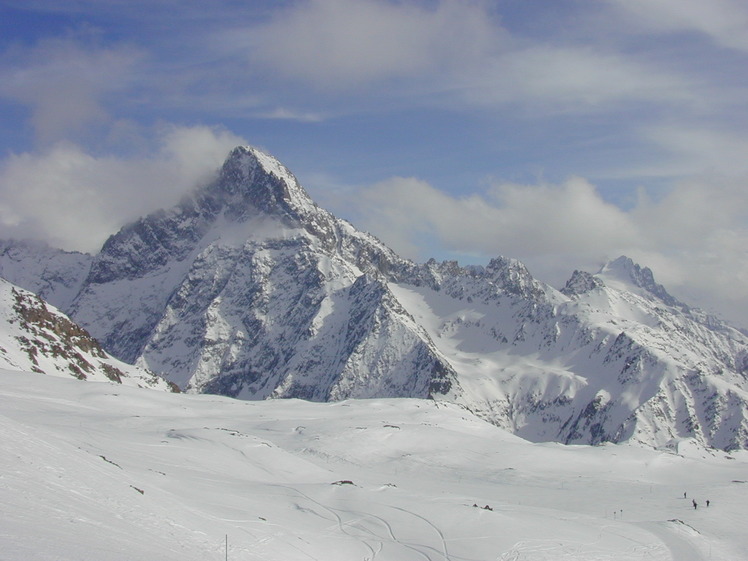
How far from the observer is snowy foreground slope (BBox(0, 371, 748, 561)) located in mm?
21625

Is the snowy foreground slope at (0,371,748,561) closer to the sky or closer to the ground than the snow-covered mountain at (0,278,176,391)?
closer to the sky

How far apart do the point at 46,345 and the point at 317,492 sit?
85.4m

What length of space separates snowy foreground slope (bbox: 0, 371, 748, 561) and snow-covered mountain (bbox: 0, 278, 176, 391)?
2936 centimetres

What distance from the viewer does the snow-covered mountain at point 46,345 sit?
99.6 meters

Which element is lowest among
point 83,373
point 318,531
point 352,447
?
point 83,373

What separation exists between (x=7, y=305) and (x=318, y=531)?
9914 cm

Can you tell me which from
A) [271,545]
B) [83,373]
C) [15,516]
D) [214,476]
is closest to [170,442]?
[214,476]

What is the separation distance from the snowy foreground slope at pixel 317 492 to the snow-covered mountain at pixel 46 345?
2936 centimetres

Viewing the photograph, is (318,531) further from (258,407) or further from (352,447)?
(258,407)

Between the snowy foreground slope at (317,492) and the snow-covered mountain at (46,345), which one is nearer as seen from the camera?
the snowy foreground slope at (317,492)

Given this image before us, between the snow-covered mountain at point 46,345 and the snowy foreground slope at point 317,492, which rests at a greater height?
the snowy foreground slope at point 317,492

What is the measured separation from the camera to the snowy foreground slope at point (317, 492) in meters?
21.6

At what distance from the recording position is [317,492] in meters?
39.0

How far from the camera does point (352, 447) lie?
6738cm
